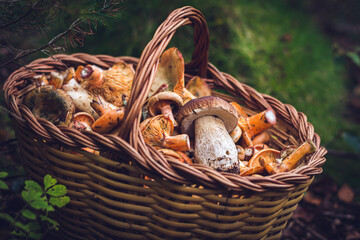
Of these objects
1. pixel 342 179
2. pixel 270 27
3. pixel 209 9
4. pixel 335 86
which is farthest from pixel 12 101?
pixel 335 86

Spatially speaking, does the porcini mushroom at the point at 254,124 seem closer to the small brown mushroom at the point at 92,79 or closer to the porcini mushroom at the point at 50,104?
the small brown mushroom at the point at 92,79

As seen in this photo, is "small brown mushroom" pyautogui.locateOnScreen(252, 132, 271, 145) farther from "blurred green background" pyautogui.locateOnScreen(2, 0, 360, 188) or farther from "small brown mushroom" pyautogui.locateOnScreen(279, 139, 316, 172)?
"blurred green background" pyautogui.locateOnScreen(2, 0, 360, 188)

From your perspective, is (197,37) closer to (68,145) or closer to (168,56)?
(168,56)

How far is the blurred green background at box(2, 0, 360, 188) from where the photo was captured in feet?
11.0

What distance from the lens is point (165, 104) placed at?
70.1 inches

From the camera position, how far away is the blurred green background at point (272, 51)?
334 centimetres

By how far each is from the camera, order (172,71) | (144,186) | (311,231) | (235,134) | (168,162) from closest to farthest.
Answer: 1. (168,162)
2. (144,186)
3. (235,134)
4. (172,71)
5. (311,231)

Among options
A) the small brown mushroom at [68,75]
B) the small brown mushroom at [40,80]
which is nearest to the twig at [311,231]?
the small brown mushroom at [68,75]

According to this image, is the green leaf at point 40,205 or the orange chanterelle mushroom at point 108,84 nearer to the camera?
the green leaf at point 40,205

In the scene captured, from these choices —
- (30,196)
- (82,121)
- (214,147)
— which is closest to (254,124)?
(214,147)

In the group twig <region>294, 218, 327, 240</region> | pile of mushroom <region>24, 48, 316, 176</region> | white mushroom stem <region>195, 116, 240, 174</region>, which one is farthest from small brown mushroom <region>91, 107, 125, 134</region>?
twig <region>294, 218, 327, 240</region>

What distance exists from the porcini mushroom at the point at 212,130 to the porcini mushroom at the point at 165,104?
0.09 m

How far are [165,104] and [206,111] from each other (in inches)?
11.7

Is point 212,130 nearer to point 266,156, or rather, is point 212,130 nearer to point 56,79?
point 266,156
